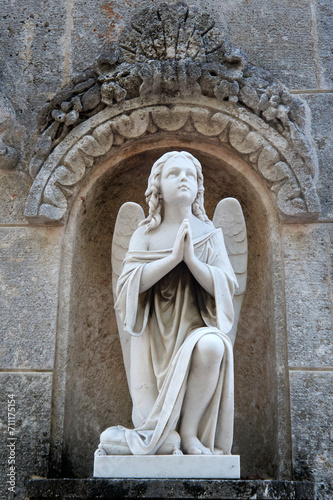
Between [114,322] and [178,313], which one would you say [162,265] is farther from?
[114,322]

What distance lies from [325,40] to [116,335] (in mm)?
2853

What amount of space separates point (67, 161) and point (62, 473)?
7.15 ft

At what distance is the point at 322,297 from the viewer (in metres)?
4.82

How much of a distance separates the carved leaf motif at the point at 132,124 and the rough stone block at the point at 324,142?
1.26 metres

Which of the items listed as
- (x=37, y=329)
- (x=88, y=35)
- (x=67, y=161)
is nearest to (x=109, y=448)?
(x=37, y=329)

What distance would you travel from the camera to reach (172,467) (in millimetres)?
3678

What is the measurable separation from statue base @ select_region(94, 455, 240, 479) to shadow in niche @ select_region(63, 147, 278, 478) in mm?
996

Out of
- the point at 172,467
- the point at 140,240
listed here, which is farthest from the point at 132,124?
the point at 172,467

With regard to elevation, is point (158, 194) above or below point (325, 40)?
below

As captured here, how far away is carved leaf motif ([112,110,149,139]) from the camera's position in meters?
5.29

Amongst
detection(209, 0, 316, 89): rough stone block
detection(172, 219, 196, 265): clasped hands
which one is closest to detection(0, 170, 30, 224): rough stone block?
detection(172, 219, 196, 265): clasped hands

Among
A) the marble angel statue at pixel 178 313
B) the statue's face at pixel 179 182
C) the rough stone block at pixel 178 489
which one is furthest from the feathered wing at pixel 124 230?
the rough stone block at pixel 178 489

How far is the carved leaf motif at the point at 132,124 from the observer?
5.29 metres

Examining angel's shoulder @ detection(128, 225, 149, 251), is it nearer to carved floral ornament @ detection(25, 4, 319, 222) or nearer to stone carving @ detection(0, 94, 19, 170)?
carved floral ornament @ detection(25, 4, 319, 222)
